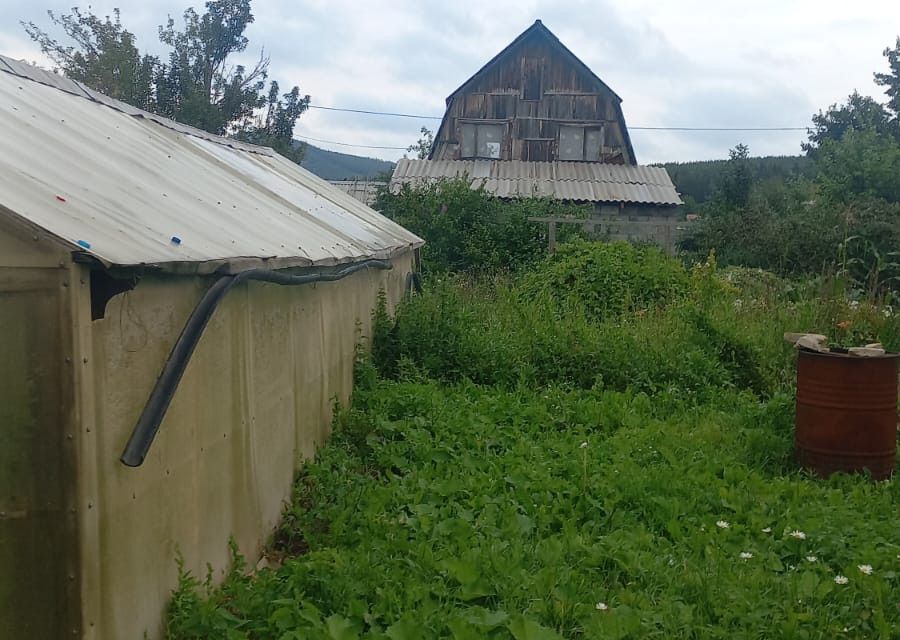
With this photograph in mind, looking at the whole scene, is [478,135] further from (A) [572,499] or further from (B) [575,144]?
(A) [572,499]

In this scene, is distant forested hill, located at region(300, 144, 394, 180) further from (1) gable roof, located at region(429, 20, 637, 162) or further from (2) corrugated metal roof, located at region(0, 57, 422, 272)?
(2) corrugated metal roof, located at region(0, 57, 422, 272)

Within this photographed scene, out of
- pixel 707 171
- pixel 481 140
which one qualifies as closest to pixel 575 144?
pixel 481 140

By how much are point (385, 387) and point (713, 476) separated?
288cm

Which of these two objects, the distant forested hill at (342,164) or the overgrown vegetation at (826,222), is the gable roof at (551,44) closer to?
the overgrown vegetation at (826,222)

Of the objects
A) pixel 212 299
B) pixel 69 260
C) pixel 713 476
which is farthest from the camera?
pixel 713 476

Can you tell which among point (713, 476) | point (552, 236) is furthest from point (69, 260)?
point (552, 236)

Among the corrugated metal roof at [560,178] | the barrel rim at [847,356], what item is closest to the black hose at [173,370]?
the barrel rim at [847,356]

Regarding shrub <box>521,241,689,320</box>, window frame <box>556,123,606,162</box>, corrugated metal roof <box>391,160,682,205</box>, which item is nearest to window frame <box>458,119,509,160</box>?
corrugated metal roof <box>391,160,682,205</box>

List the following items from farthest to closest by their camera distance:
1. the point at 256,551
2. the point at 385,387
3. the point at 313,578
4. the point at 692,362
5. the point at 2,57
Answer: the point at 692,362 < the point at 385,387 < the point at 2,57 < the point at 256,551 < the point at 313,578

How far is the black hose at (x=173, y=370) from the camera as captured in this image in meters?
2.61

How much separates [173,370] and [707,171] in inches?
1816

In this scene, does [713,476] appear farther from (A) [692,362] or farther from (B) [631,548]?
(A) [692,362]

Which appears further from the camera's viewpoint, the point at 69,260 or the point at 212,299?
the point at 212,299

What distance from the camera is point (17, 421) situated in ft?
7.91
